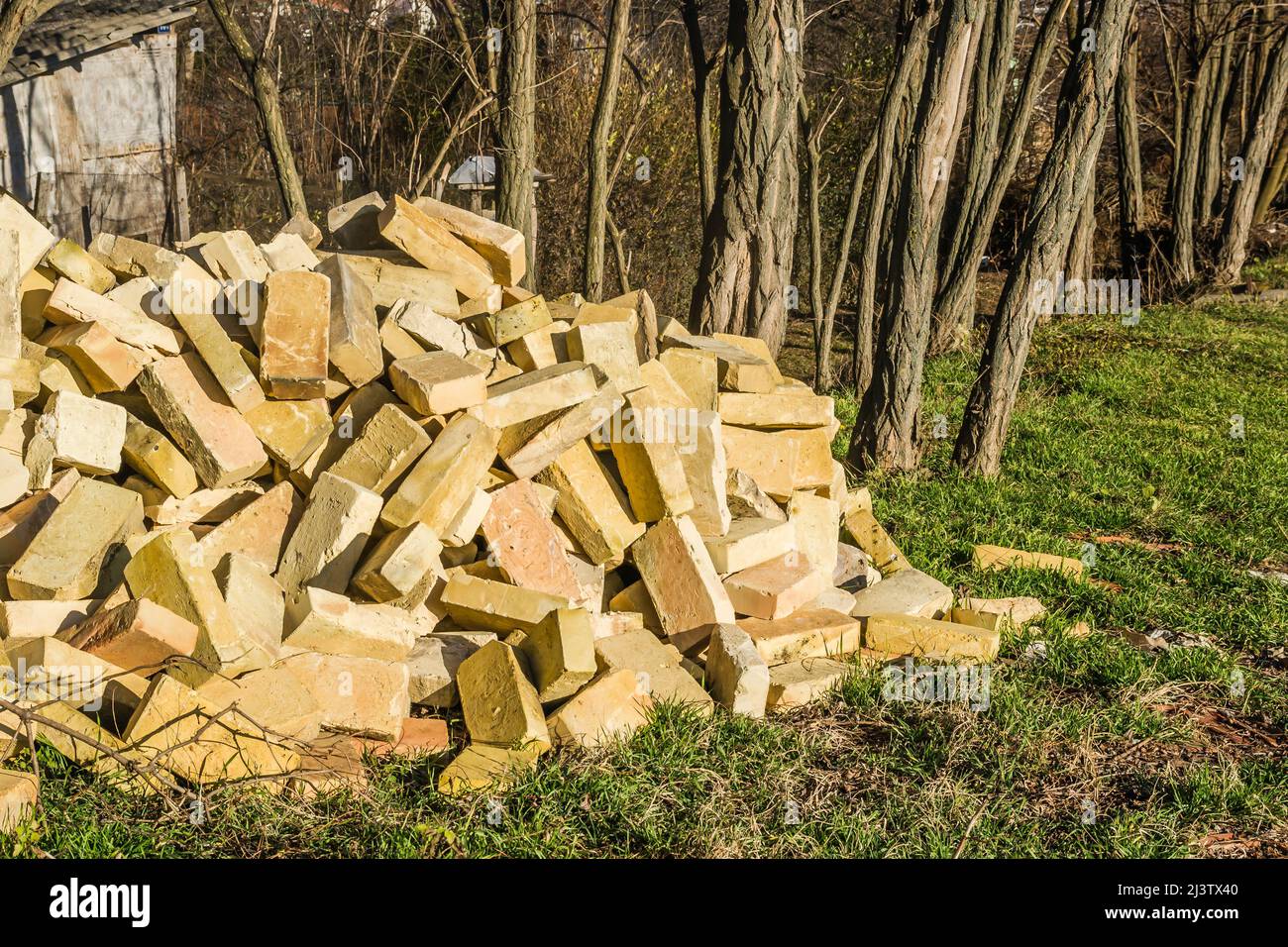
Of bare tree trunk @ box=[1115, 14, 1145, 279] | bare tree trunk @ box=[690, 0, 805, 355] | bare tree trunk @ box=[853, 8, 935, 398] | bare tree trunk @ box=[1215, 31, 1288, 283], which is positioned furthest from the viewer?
bare tree trunk @ box=[1215, 31, 1288, 283]

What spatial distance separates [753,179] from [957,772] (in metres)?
3.93

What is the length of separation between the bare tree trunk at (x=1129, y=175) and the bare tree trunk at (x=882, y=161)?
5496mm

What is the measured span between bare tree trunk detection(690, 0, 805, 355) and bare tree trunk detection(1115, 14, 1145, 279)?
9.30m

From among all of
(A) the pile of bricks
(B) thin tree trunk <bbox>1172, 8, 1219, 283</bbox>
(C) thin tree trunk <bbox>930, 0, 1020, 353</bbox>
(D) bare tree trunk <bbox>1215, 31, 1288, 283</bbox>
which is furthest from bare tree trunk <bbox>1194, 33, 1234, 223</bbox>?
(A) the pile of bricks

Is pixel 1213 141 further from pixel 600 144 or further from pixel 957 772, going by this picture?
pixel 957 772

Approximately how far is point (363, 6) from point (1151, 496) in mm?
10428

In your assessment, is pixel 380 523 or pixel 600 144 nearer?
pixel 380 523

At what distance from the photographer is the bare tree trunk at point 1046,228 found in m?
6.54

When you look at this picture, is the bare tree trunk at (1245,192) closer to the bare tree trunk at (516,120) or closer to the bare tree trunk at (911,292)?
the bare tree trunk at (911,292)

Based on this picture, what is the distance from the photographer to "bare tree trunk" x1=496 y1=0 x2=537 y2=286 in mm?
7008

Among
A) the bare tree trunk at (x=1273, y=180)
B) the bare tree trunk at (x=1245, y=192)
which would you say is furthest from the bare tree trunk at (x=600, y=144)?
the bare tree trunk at (x=1273, y=180)

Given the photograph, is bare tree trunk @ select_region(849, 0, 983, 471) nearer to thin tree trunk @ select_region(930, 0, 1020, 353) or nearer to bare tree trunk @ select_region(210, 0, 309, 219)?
thin tree trunk @ select_region(930, 0, 1020, 353)

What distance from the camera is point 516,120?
6.96m

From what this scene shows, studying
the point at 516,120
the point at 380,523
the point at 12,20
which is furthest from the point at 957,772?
the point at 12,20
